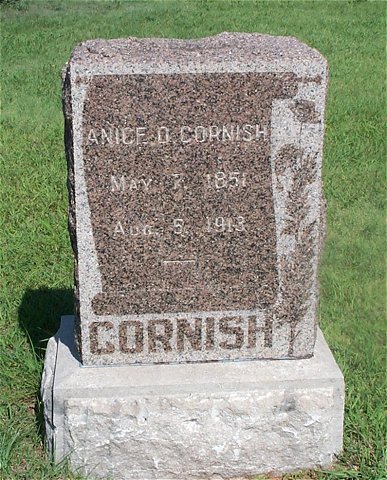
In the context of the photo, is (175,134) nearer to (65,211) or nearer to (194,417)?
(194,417)

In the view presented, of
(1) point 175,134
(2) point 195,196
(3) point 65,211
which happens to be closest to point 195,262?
(2) point 195,196

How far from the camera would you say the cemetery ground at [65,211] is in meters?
3.28

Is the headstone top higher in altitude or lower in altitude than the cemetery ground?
higher

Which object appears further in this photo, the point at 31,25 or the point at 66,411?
the point at 31,25

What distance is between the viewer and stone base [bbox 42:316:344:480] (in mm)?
2945

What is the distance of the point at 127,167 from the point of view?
279 cm

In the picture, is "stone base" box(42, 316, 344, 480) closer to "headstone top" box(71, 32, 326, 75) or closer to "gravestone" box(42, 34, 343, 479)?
"gravestone" box(42, 34, 343, 479)

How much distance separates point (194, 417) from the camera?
2.97 metres

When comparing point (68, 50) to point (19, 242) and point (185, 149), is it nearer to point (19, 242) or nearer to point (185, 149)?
point (19, 242)

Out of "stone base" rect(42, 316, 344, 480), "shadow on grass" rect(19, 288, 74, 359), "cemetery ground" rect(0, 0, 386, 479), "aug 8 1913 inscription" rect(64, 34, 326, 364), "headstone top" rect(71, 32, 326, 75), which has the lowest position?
"cemetery ground" rect(0, 0, 386, 479)

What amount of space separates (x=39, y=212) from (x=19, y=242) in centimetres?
50

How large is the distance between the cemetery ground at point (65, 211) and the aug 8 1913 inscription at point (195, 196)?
0.48 meters

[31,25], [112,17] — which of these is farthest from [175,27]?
[31,25]

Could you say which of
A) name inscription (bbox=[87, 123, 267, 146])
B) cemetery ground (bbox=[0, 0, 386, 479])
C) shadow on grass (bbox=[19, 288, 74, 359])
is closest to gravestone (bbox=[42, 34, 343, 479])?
name inscription (bbox=[87, 123, 267, 146])
